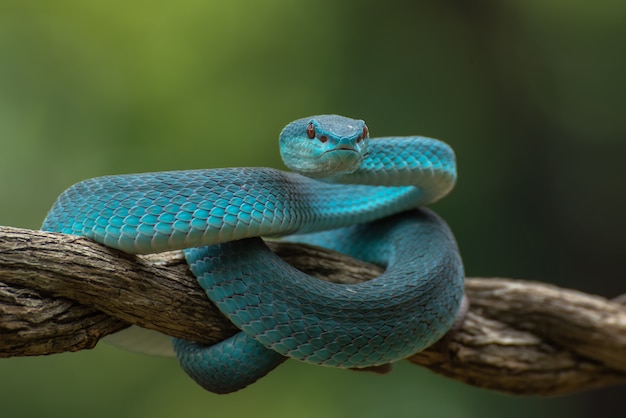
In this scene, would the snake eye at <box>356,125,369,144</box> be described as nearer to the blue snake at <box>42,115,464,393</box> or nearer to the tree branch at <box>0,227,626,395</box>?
the blue snake at <box>42,115,464,393</box>

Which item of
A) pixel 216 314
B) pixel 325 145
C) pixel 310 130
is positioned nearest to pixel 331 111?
pixel 310 130

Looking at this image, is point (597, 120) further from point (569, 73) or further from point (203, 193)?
point (203, 193)

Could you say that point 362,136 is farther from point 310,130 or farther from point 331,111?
point 331,111

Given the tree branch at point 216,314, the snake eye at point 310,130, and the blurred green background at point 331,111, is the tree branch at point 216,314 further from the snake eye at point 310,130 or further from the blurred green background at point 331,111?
the blurred green background at point 331,111

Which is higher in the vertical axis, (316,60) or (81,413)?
(316,60)

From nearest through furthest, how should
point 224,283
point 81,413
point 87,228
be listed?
point 87,228
point 224,283
point 81,413

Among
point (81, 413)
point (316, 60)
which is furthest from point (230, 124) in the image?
point (81, 413)

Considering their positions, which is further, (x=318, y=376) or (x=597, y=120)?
(x=597, y=120)

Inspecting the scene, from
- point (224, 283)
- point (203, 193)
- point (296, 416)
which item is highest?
point (203, 193)
